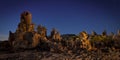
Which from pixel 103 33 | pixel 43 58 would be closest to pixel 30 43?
pixel 43 58

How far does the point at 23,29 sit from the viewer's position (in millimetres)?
22031

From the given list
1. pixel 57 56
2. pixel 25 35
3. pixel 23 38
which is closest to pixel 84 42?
pixel 57 56

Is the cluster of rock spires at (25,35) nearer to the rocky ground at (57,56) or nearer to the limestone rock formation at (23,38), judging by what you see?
the limestone rock formation at (23,38)

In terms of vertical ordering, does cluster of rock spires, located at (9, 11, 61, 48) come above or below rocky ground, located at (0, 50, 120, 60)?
above

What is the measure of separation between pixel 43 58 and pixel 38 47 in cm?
420

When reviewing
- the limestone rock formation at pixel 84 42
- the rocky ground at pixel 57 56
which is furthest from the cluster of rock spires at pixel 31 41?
the rocky ground at pixel 57 56

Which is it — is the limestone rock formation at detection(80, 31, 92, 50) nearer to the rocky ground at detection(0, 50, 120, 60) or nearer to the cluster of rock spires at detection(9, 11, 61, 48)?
the rocky ground at detection(0, 50, 120, 60)

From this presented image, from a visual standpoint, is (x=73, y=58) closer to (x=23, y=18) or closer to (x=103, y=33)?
(x=23, y=18)

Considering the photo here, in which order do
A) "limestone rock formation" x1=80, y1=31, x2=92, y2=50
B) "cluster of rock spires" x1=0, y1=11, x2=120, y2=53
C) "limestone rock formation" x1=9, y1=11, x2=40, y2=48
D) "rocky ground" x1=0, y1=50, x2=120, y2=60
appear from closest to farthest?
"rocky ground" x1=0, y1=50, x2=120, y2=60, "cluster of rock spires" x1=0, y1=11, x2=120, y2=53, "limestone rock formation" x1=9, y1=11, x2=40, y2=48, "limestone rock formation" x1=80, y1=31, x2=92, y2=50

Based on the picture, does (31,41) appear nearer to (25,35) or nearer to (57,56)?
(25,35)

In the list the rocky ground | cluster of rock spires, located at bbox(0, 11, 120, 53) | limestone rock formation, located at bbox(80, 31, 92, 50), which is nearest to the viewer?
the rocky ground

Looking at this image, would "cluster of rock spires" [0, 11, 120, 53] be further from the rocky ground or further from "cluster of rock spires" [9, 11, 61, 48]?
the rocky ground

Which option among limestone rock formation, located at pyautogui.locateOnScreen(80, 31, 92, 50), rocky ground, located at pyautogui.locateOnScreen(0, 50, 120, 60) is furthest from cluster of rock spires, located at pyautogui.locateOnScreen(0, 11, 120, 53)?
rocky ground, located at pyautogui.locateOnScreen(0, 50, 120, 60)

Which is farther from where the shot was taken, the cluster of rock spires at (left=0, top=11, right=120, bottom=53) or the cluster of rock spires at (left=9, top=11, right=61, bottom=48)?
the cluster of rock spires at (left=9, top=11, right=61, bottom=48)
